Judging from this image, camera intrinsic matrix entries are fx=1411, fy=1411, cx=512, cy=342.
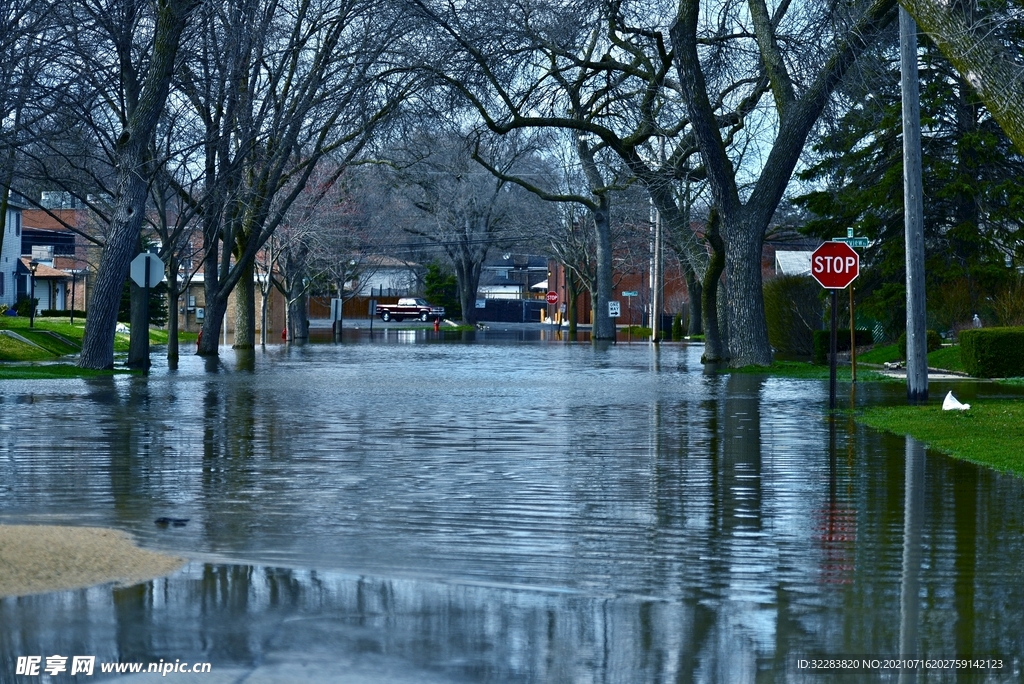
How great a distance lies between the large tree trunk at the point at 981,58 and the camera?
1427 cm

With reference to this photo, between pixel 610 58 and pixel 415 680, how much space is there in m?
33.1

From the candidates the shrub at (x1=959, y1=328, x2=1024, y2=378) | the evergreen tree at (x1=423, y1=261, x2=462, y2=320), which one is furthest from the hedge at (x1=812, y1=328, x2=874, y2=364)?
the evergreen tree at (x1=423, y1=261, x2=462, y2=320)

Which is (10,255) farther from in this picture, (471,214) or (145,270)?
(145,270)

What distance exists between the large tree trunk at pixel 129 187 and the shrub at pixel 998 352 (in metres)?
18.7

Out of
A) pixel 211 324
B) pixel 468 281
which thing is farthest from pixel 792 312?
pixel 468 281

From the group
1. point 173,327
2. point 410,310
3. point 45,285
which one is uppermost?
point 45,285

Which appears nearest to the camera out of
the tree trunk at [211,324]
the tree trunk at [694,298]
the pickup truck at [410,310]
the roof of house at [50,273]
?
the tree trunk at [211,324]

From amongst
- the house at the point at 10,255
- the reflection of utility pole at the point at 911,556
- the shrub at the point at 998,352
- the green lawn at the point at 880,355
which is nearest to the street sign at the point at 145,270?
the shrub at the point at 998,352

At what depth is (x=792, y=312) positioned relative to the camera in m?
51.4

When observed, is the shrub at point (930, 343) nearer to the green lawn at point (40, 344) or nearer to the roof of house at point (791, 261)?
the green lawn at point (40, 344)

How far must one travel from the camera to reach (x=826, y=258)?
73.9ft

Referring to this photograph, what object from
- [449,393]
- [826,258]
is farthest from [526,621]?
[449,393]

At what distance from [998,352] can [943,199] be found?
531 inches

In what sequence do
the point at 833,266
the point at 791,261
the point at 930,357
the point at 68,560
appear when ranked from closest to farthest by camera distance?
the point at 68,560
the point at 833,266
the point at 930,357
the point at 791,261
